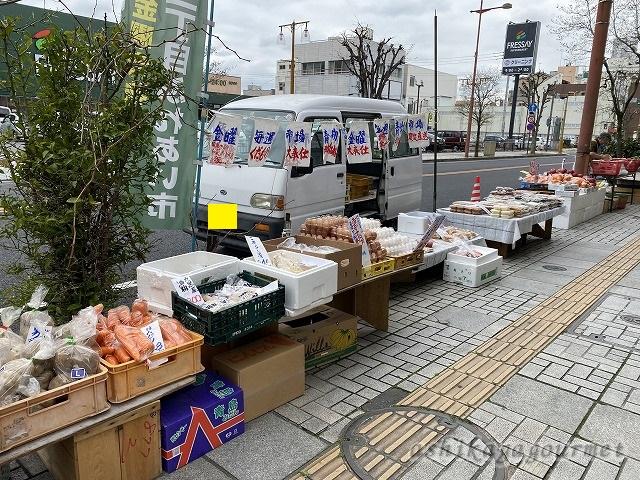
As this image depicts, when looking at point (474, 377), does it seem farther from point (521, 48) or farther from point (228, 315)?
point (521, 48)

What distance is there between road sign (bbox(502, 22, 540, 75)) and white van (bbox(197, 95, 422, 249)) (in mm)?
50957

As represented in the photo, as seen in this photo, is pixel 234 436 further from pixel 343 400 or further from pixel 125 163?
pixel 125 163

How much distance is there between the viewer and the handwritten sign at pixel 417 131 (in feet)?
26.8

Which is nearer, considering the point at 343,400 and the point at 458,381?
the point at 343,400

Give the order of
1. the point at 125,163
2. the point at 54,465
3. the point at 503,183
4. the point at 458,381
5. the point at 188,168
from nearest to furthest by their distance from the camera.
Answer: the point at 54,465 < the point at 125,163 < the point at 458,381 < the point at 188,168 < the point at 503,183

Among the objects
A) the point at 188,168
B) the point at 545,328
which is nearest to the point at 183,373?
the point at 188,168

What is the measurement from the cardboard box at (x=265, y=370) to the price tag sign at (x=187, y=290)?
21.0 inches

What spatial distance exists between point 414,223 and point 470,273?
3.36 feet

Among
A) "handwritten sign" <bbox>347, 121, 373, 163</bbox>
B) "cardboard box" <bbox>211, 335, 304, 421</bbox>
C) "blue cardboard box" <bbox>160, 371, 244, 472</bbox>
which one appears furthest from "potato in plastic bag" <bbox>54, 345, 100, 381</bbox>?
"handwritten sign" <bbox>347, 121, 373, 163</bbox>

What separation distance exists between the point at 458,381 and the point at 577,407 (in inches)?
34.4

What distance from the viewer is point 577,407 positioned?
3.63 m

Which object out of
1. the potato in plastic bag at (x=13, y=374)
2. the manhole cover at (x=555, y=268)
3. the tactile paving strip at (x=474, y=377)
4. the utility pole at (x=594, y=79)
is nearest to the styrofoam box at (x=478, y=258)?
the tactile paving strip at (x=474, y=377)

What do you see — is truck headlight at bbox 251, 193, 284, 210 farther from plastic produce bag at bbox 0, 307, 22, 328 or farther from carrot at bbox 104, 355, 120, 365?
carrot at bbox 104, 355, 120, 365

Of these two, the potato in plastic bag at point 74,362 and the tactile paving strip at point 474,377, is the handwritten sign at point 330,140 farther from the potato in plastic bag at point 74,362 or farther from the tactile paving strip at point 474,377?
the potato in plastic bag at point 74,362
